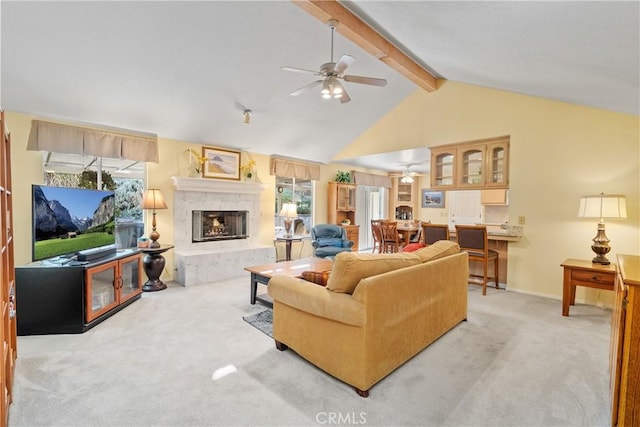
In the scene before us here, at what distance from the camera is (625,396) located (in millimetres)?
1435

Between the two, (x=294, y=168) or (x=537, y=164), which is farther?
(x=294, y=168)

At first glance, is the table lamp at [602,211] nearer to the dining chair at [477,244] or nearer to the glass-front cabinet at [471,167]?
the dining chair at [477,244]

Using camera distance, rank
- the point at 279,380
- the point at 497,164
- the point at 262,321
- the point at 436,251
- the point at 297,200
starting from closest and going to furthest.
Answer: the point at 279,380, the point at 436,251, the point at 262,321, the point at 497,164, the point at 297,200

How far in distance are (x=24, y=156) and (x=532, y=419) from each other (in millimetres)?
5383

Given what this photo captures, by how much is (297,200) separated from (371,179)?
2.36 meters

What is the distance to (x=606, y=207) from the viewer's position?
130 inches

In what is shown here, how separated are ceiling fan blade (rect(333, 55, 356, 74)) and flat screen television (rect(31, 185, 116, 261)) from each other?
2840mm

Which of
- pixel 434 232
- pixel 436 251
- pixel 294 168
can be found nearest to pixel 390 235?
pixel 434 232

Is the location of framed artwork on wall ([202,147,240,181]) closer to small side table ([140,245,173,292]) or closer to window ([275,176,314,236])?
window ([275,176,314,236])

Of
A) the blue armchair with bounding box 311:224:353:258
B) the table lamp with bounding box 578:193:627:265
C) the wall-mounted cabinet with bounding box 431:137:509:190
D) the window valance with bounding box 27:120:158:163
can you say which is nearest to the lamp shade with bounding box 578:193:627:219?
the table lamp with bounding box 578:193:627:265

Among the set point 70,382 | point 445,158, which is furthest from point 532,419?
point 445,158

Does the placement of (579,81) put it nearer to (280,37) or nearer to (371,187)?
(280,37)

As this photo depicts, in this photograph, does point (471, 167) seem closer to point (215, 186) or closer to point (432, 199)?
point (432, 199)

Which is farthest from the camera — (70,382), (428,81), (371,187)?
(371,187)
